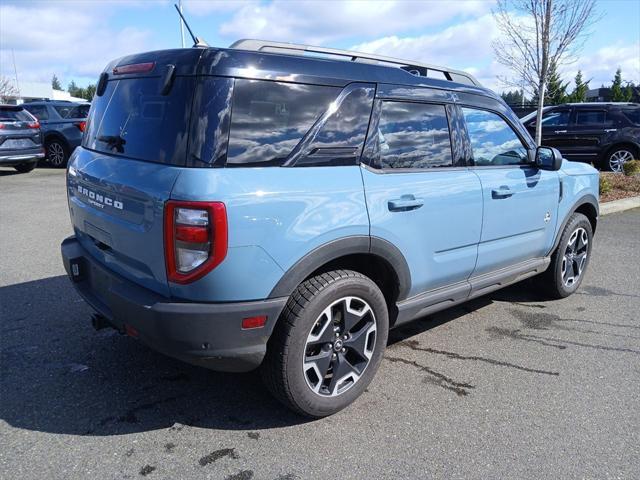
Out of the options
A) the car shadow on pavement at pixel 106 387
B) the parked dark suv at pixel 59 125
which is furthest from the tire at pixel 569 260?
the parked dark suv at pixel 59 125

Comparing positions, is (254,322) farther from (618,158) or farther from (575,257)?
(618,158)

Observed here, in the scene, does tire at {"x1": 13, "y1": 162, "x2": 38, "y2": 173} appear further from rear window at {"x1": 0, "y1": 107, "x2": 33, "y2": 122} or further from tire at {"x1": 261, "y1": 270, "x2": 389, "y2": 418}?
tire at {"x1": 261, "y1": 270, "x2": 389, "y2": 418}

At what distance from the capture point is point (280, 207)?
256cm

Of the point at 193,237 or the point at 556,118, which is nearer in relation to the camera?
the point at 193,237

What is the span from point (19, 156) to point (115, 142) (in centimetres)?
1093

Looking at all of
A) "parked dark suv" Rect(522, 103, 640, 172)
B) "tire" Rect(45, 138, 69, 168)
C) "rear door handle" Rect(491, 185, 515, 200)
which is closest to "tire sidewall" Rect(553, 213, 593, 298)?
"rear door handle" Rect(491, 185, 515, 200)

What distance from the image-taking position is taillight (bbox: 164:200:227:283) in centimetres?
239

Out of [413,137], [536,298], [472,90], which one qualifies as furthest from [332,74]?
[536,298]

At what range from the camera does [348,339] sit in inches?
119

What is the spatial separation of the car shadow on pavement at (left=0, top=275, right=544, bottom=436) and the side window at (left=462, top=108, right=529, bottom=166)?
1429mm

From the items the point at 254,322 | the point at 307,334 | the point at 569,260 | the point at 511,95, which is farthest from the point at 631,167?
the point at 511,95

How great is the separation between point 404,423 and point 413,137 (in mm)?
1705

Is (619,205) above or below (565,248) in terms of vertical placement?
below

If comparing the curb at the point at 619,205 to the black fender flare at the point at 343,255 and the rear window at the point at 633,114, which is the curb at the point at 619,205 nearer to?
the rear window at the point at 633,114
